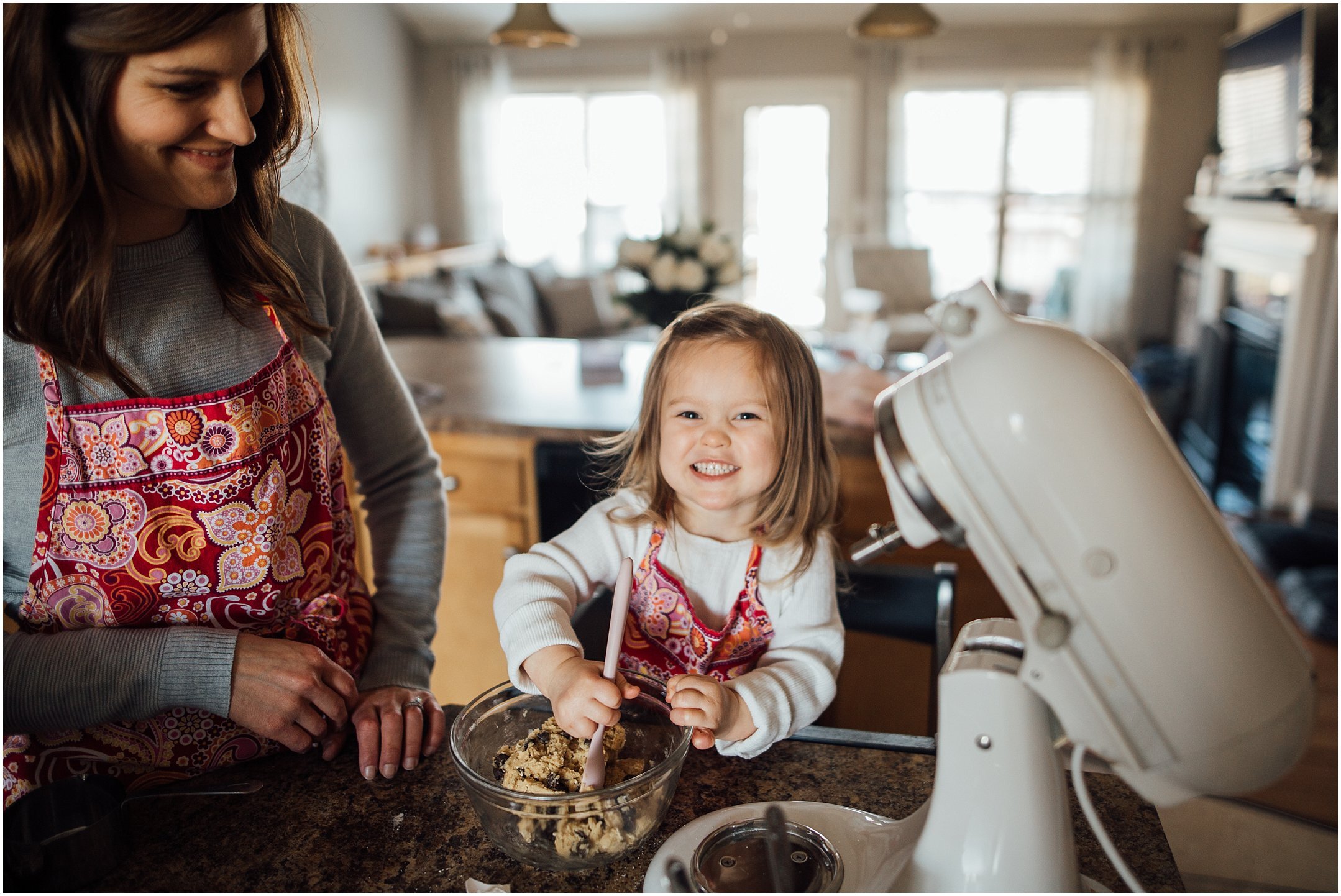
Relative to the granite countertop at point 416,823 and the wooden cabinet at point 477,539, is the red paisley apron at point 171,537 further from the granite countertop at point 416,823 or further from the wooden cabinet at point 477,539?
the wooden cabinet at point 477,539

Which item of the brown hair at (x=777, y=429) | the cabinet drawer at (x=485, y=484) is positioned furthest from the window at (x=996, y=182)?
the brown hair at (x=777, y=429)

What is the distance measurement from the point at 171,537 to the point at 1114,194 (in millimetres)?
7060

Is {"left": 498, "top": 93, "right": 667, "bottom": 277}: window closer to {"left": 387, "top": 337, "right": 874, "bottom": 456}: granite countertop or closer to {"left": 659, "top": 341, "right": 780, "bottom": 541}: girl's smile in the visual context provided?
{"left": 387, "top": 337, "right": 874, "bottom": 456}: granite countertop

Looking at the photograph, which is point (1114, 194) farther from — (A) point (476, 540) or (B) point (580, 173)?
(A) point (476, 540)

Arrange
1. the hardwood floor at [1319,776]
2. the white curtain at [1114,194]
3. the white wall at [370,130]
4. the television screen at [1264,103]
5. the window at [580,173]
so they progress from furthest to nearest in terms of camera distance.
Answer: the window at [580,173]
the white curtain at [1114,194]
the white wall at [370,130]
the television screen at [1264,103]
the hardwood floor at [1319,776]

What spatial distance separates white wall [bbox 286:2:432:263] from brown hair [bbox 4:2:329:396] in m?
5.04

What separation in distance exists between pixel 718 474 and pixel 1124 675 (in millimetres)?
476

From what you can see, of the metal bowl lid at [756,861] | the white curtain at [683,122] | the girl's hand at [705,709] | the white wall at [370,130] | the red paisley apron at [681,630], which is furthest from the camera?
the white curtain at [683,122]

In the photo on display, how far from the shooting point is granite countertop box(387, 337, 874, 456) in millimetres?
1976

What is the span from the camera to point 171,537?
0.81m

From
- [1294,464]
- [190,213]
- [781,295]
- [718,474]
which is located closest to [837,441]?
[718,474]

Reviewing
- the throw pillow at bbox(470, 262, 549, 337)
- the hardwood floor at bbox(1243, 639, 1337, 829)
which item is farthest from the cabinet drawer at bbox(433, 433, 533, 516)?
the throw pillow at bbox(470, 262, 549, 337)

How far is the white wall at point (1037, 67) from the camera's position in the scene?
6.50 meters

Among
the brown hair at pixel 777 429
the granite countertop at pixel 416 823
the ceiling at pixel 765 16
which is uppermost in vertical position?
the ceiling at pixel 765 16
